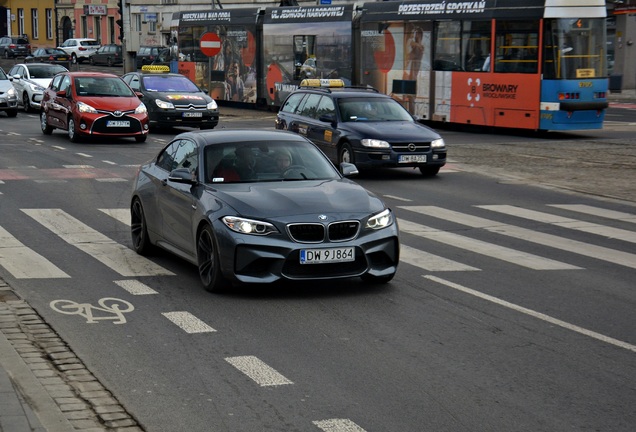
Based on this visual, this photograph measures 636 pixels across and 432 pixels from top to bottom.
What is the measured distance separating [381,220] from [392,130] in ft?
35.4

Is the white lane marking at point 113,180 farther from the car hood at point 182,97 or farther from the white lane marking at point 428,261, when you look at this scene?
the car hood at point 182,97

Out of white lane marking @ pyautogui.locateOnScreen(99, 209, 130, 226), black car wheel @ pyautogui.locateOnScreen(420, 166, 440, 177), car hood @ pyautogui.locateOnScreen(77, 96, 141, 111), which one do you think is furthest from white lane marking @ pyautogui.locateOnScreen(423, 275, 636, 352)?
car hood @ pyautogui.locateOnScreen(77, 96, 141, 111)

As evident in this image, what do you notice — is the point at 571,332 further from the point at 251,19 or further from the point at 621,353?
the point at 251,19

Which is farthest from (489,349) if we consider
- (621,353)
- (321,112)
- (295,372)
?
(321,112)

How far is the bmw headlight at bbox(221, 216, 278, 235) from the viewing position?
1005 centimetres

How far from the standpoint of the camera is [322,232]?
10125 mm

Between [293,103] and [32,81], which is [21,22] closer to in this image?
[32,81]

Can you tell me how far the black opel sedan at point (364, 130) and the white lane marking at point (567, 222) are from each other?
369cm

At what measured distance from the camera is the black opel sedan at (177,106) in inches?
1266

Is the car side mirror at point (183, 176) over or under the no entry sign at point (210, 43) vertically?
under

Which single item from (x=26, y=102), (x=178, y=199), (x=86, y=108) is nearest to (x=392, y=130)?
(x=86, y=108)

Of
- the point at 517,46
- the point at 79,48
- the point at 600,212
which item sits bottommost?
the point at 600,212

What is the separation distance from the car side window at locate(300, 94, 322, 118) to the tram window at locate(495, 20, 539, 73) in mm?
8204

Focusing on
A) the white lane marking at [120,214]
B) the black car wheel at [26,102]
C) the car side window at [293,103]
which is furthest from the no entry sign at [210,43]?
the white lane marking at [120,214]
